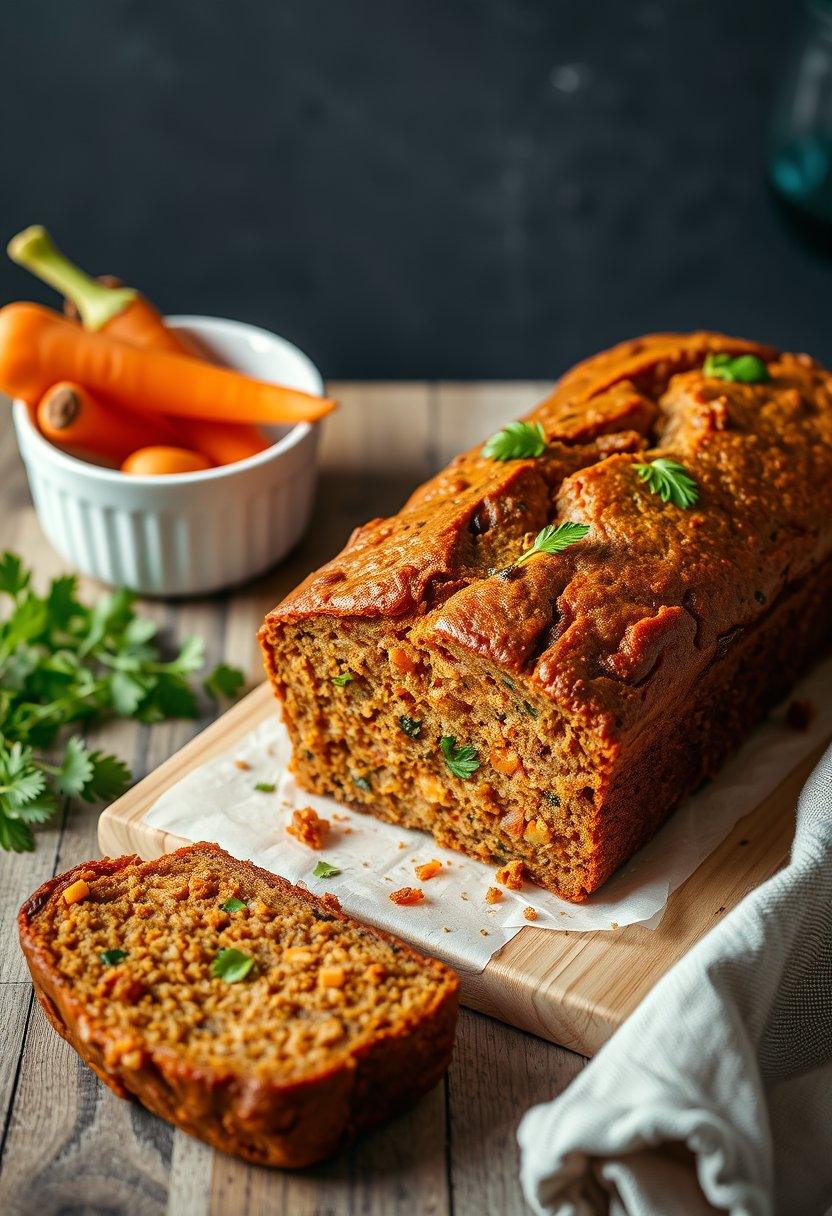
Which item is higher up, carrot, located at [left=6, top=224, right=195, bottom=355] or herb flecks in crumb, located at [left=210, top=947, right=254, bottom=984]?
carrot, located at [left=6, top=224, right=195, bottom=355]

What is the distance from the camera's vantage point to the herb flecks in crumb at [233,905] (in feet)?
10.7

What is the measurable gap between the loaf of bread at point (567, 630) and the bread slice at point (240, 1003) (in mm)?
466

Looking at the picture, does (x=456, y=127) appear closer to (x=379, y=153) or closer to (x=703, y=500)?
(x=379, y=153)

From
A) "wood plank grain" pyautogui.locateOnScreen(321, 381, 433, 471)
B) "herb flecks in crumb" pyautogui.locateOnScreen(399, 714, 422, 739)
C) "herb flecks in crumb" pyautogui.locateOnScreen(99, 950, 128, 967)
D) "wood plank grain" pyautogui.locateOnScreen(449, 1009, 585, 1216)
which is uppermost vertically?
"herb flecks in crumb" pyautogui.locateOnScreen(399, 714, 422, 739)

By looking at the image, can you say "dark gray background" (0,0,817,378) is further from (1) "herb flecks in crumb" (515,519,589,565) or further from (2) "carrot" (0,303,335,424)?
(1) "herb flecks in crumb" (515,519,589,565)

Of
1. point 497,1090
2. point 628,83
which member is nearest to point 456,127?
point 628,83

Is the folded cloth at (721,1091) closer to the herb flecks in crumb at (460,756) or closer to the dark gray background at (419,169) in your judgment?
the herb flecks in crumb at (460,756)

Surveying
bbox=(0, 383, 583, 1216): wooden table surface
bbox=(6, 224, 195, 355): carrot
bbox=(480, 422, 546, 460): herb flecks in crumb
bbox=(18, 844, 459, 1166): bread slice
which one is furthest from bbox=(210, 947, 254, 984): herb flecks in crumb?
bbox=(6, 224, 195, 355): carrot

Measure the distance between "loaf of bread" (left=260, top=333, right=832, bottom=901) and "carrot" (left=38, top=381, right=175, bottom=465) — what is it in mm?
1322

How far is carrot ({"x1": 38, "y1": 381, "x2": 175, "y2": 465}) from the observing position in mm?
4598

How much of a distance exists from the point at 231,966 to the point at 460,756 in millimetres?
762

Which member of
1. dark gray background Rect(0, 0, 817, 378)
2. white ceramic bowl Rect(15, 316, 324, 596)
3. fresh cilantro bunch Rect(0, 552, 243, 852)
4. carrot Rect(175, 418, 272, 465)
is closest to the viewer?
fresh cilantro bunch Rect(0, 552, 243, 852)

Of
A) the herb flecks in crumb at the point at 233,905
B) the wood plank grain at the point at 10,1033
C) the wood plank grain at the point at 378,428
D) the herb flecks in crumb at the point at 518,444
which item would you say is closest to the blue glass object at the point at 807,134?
the wood plank grain at the point at 378,428

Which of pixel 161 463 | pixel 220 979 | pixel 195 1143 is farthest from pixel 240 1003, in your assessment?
pixel 161 463
